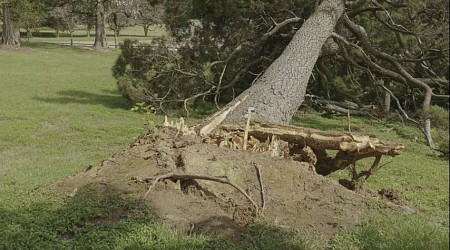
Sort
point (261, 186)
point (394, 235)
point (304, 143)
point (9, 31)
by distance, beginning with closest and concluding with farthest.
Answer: point (394, 235) → point (261, 186) → point (304, 143) → point (9, 31)

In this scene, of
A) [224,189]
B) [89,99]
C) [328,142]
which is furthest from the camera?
[89,99]

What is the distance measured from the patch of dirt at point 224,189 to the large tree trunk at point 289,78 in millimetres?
1545

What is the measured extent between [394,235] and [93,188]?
270 cm

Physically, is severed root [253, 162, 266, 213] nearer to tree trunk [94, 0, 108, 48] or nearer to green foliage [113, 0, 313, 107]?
green foliage [113, 0, 313, 107]

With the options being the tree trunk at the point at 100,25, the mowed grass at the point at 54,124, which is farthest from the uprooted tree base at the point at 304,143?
the tree trunk at the point at 100,25

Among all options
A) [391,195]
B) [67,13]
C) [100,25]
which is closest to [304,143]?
[391,195]

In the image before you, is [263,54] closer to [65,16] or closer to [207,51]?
[207,51]

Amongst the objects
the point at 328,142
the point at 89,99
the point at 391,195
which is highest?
the point at 328,142

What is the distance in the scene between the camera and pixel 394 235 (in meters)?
4.68

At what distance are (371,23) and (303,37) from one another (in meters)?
4.69

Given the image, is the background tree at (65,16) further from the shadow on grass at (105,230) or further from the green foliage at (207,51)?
the shadow on grass at (105,230)

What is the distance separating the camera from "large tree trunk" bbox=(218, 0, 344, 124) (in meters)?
7.68

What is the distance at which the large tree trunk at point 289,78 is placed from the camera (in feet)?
25.2

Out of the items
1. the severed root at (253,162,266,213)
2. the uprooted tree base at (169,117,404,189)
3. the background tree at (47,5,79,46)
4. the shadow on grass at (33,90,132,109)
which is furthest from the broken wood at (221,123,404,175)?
the background tree at (47,5,79,46)
